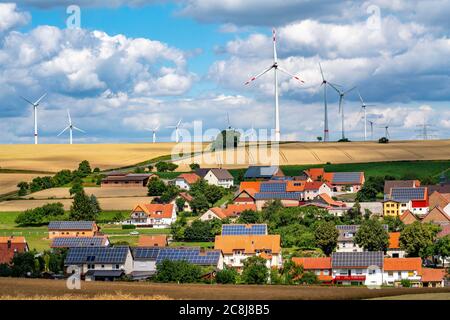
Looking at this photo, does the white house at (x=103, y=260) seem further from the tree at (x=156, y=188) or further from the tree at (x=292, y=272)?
the tree at (x=156, y=188)

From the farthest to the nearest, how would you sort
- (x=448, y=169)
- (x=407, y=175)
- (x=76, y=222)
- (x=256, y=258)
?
(x=448, y=169) < (x=407, y=175) < (x=76, y=222) < (x=256, y=258)

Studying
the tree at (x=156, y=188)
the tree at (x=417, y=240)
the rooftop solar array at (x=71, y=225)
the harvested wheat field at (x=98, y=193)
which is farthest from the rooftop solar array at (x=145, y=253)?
the tree at (x=156, y=188)

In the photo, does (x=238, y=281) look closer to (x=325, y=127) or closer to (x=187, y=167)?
(x=187, y=167)

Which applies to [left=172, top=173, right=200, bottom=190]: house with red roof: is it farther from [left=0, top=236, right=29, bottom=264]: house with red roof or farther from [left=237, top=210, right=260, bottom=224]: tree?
[left=0, top=236, right=29, bottom=264]: house with red roof

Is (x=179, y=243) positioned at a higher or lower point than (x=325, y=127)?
lower

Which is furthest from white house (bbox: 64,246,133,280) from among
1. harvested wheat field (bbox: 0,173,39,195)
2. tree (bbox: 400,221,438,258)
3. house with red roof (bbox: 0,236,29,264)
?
harvested wheat field (bbox: 0,173,39,195)
